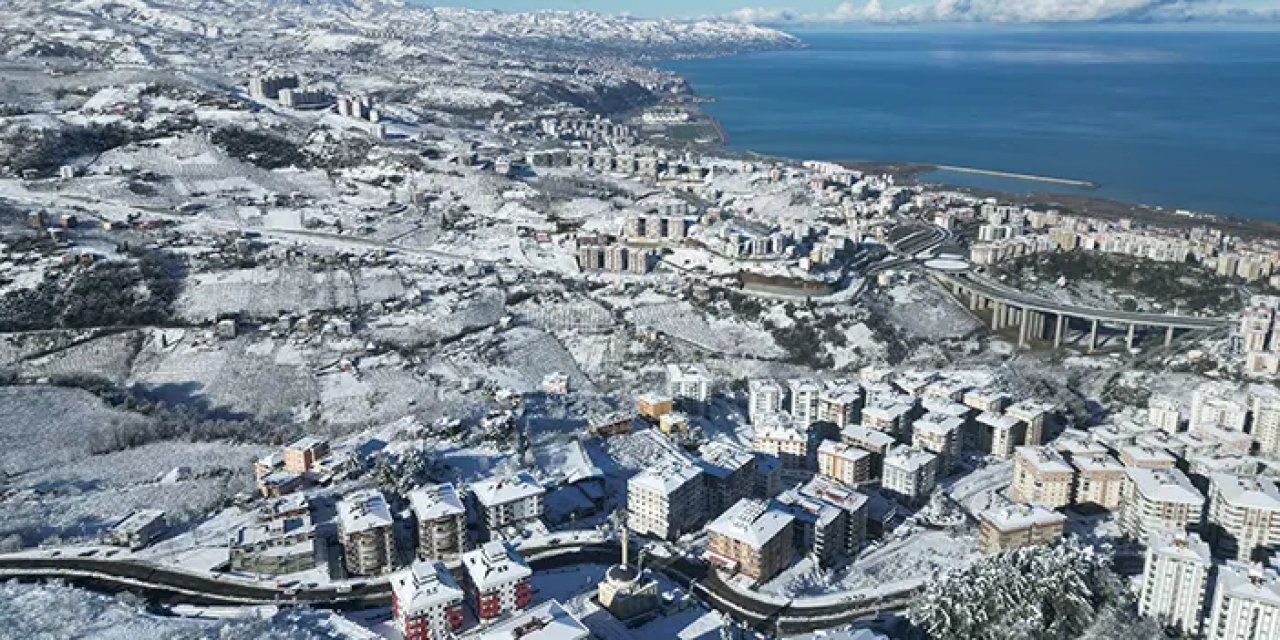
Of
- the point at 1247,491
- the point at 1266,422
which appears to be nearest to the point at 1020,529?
the point at 1247,491

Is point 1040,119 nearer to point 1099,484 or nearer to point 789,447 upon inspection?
point 1099,484

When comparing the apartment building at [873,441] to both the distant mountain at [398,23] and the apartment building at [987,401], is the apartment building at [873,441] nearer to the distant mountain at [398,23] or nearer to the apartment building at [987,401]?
the apartment building at [987,401]

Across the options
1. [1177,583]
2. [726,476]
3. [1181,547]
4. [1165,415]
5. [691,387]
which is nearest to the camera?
[1177,583]

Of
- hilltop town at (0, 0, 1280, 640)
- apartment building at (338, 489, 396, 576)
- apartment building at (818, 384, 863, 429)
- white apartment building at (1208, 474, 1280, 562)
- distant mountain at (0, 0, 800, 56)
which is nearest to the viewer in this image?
hilltop town at (0, 0, 1280, 640)

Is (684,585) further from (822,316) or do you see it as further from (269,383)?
(822,316)

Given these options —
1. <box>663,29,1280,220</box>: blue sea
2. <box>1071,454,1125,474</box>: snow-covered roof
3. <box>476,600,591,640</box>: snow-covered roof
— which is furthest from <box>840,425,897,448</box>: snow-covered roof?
<box>663,29,1280,220</box>: blue sea

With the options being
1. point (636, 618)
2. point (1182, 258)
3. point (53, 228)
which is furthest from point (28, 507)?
point (1182, 258)

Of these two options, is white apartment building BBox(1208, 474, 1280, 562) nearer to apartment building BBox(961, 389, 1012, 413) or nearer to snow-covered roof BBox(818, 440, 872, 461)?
apartment building BBox(961, 389, 1012, 413)
